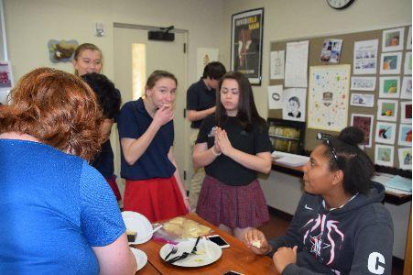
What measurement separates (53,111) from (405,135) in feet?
8.98

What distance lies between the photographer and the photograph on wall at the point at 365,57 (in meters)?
2.85

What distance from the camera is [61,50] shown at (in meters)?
3.38

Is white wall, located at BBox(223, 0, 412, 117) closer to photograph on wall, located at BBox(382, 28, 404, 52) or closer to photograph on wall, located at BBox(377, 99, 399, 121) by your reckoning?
photograph on wall, located at BBox(382, 28, 404, 52)

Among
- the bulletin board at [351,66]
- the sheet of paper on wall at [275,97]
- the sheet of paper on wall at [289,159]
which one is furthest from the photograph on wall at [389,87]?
the sheet of paper on wall at [275,97]

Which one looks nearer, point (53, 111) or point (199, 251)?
point (53, 111)

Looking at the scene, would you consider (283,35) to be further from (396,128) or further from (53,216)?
(53,216)

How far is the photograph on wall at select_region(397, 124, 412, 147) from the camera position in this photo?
2.67m

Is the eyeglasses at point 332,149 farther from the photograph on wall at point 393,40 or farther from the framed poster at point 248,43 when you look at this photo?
the framed poster at point 248,43

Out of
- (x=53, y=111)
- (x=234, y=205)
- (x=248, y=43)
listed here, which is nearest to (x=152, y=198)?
(x=234, y=205)

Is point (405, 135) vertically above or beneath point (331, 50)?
beneath

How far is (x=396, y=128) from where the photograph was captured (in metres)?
2.76

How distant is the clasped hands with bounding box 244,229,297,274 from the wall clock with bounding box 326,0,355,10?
2.44 meters

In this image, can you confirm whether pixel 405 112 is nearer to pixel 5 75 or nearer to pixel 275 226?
pixel 275 226

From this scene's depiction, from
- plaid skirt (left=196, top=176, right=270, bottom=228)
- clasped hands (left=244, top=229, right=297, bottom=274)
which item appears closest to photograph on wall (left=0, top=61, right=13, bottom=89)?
plaid skirt (left=196, top=176, right=270, bottom=228)
